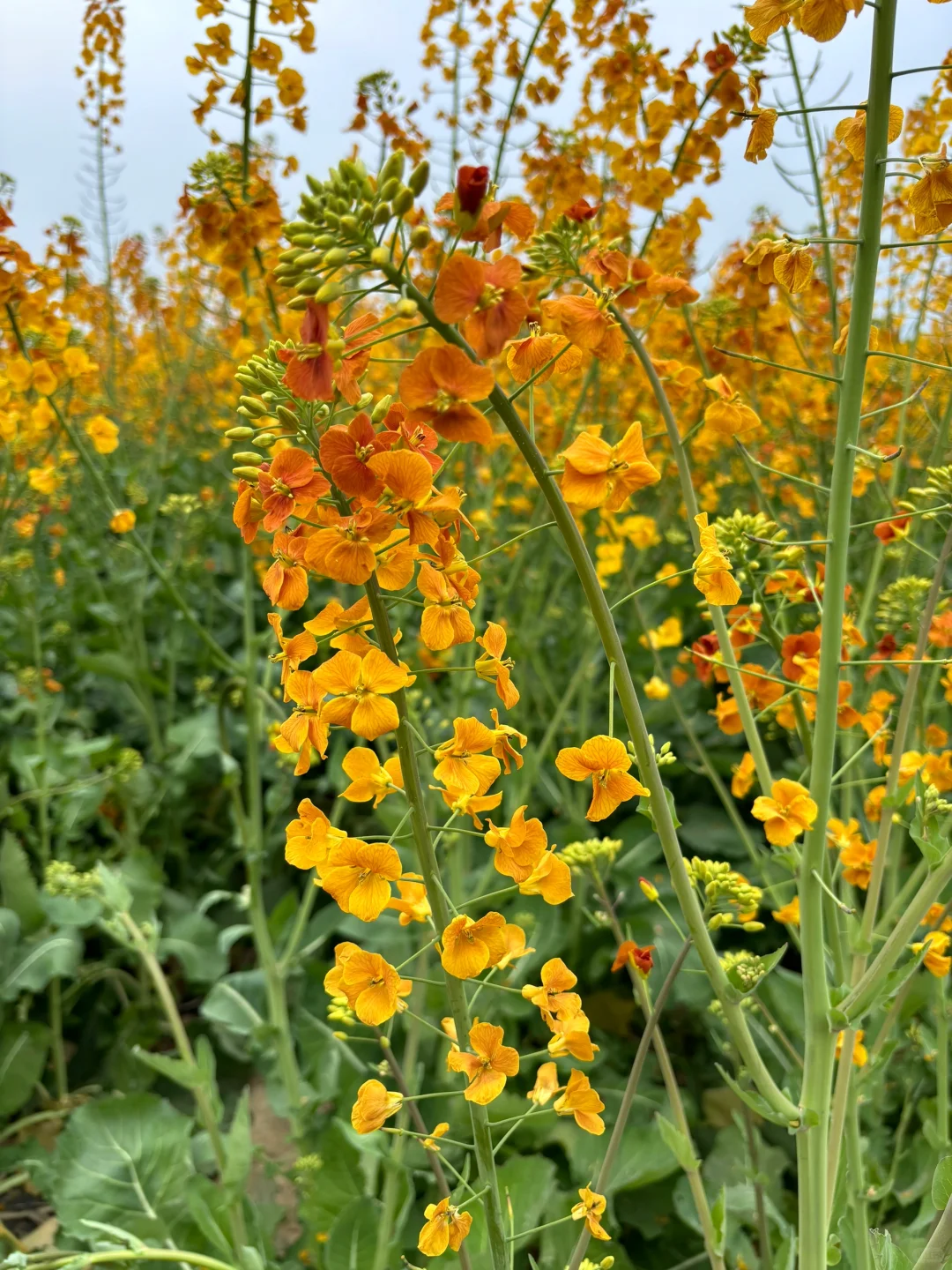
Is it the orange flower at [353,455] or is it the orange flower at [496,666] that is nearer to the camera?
the orange flower at [353,455]

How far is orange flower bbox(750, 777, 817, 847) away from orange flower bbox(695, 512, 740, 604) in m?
0.26

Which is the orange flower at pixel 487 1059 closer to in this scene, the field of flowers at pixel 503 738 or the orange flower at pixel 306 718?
the field of flowers at pixel 503 738

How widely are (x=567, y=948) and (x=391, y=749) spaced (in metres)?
0.97

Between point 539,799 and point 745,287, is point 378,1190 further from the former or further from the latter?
point 745,287

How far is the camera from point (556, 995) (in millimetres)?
1083

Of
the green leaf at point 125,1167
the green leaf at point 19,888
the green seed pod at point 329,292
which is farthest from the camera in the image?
the green leaf at point 19,888

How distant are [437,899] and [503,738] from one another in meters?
0.20

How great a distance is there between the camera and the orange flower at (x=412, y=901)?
42.1 inches

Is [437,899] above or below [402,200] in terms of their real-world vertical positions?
below

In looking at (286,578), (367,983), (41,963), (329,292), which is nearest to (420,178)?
(329,292)

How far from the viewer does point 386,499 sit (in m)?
0.94

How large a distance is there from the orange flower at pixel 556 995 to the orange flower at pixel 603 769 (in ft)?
0.68

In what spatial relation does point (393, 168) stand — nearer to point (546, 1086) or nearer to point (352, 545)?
point (352, 545)

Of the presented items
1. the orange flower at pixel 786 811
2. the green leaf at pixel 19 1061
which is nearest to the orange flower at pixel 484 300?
the orange flower at pixel 786 811
